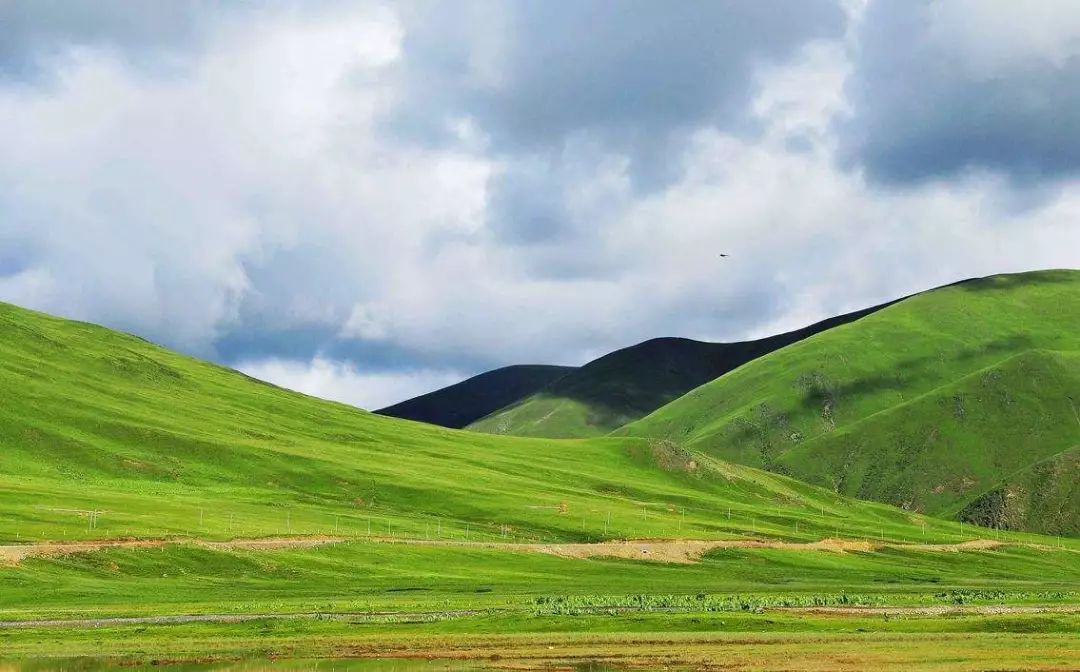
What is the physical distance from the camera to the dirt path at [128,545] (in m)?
121

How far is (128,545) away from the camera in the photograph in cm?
13238

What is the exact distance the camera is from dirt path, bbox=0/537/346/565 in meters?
121

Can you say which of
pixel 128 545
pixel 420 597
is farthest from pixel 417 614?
pixel 128 545

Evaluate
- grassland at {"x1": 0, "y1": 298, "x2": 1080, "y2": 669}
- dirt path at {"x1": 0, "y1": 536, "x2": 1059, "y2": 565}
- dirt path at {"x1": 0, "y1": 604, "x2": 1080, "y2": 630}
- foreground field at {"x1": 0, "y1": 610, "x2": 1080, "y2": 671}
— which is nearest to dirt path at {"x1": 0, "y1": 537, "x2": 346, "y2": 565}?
dirt path at {"x1": 0, "y1": 536, "x2": 1059, "y2": 565}

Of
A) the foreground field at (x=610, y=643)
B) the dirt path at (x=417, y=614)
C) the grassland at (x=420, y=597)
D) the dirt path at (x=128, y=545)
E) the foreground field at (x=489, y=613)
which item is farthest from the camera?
the dirt path at (x=128, y=545)

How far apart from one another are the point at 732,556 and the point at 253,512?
75356mm

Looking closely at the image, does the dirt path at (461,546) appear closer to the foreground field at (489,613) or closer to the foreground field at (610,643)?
the foreground field at (489,613)

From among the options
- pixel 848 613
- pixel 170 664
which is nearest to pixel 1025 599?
pixel 848 613

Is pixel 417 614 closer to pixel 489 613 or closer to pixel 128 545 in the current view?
pixel 489 613

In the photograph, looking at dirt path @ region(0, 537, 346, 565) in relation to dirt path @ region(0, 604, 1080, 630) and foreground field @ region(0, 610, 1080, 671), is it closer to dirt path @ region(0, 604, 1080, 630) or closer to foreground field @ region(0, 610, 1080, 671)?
dirt path @ region(0, 604, 1080, 630)

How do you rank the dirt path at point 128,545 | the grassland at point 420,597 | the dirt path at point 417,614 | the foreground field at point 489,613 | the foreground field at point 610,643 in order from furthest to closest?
the dirt path at point 128,545 → the dirt path at point 417,614 → the grassland at point 420,597 → the foreground field at point 489,613 → the foreground field at point 610,643

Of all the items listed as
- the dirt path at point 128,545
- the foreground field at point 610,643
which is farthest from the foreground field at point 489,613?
the dirt path at point 128,545

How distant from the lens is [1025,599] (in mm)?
128000

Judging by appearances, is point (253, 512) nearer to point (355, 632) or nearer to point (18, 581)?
point (18, 581)
